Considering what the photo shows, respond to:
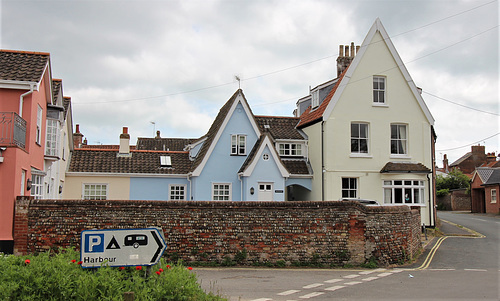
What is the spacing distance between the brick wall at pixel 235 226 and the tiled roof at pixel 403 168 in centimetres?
1075

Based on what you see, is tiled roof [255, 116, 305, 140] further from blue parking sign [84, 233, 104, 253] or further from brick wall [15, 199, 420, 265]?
blue parking sign [84, 233, 104, 253]

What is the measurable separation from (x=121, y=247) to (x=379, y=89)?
2277 cm

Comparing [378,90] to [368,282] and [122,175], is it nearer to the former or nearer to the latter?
[122,175]

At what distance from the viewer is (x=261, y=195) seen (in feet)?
83.9

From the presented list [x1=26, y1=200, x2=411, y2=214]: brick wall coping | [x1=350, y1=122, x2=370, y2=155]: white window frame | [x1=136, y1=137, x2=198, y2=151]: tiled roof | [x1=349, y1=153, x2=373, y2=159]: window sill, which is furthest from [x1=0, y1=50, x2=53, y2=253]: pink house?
[x1=136, y1=137, x2=198, y2=151]: tiled roof

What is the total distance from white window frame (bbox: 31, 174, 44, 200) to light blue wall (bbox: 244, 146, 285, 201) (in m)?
10.6

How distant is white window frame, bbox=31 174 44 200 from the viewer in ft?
58.6

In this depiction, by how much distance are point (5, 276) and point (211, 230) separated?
26.3 feet

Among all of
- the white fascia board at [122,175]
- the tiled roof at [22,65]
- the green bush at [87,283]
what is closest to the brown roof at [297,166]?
the white fascia board at [122,175]

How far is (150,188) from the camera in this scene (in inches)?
1065

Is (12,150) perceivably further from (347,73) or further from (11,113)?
(347,73)

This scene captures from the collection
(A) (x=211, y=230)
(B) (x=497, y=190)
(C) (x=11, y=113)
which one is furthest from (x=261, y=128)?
(B) (x=497, y=190)

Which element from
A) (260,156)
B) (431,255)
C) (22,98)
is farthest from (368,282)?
(22,98)

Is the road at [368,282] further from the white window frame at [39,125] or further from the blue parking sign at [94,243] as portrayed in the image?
the white window frame at [39,125]
